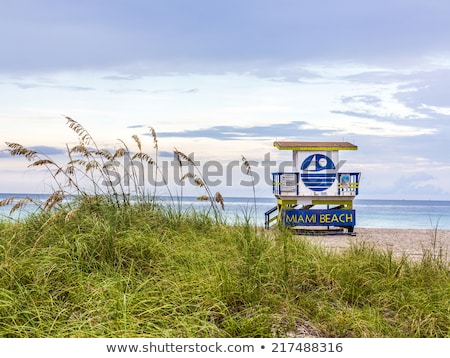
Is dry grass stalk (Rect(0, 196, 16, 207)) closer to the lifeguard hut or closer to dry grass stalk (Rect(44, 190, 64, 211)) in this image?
dry grass stalk (Rect(44, 190, 64, 211))

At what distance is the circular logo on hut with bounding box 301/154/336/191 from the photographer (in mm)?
15148

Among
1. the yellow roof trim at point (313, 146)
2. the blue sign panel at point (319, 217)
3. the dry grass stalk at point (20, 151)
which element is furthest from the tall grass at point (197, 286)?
the yellow roof trim at point (313, 146)

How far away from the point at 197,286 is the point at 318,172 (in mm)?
10851

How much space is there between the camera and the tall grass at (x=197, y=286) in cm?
429

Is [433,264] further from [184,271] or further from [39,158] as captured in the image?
[39,158]

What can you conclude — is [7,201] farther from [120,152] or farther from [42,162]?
[120,152]

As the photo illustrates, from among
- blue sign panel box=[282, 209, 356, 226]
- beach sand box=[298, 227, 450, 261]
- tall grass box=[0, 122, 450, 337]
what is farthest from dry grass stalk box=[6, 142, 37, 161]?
blue sign panel box=[282, 209, 356, 226]

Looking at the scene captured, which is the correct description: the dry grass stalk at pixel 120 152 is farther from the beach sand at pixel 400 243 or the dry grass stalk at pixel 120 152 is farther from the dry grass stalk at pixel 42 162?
the beach sand at pixel 400 243

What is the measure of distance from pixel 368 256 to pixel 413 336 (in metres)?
2.03

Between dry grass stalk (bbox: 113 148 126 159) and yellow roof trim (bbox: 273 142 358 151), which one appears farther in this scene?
yellow roof trim (bbox: 273 142 358 151)
